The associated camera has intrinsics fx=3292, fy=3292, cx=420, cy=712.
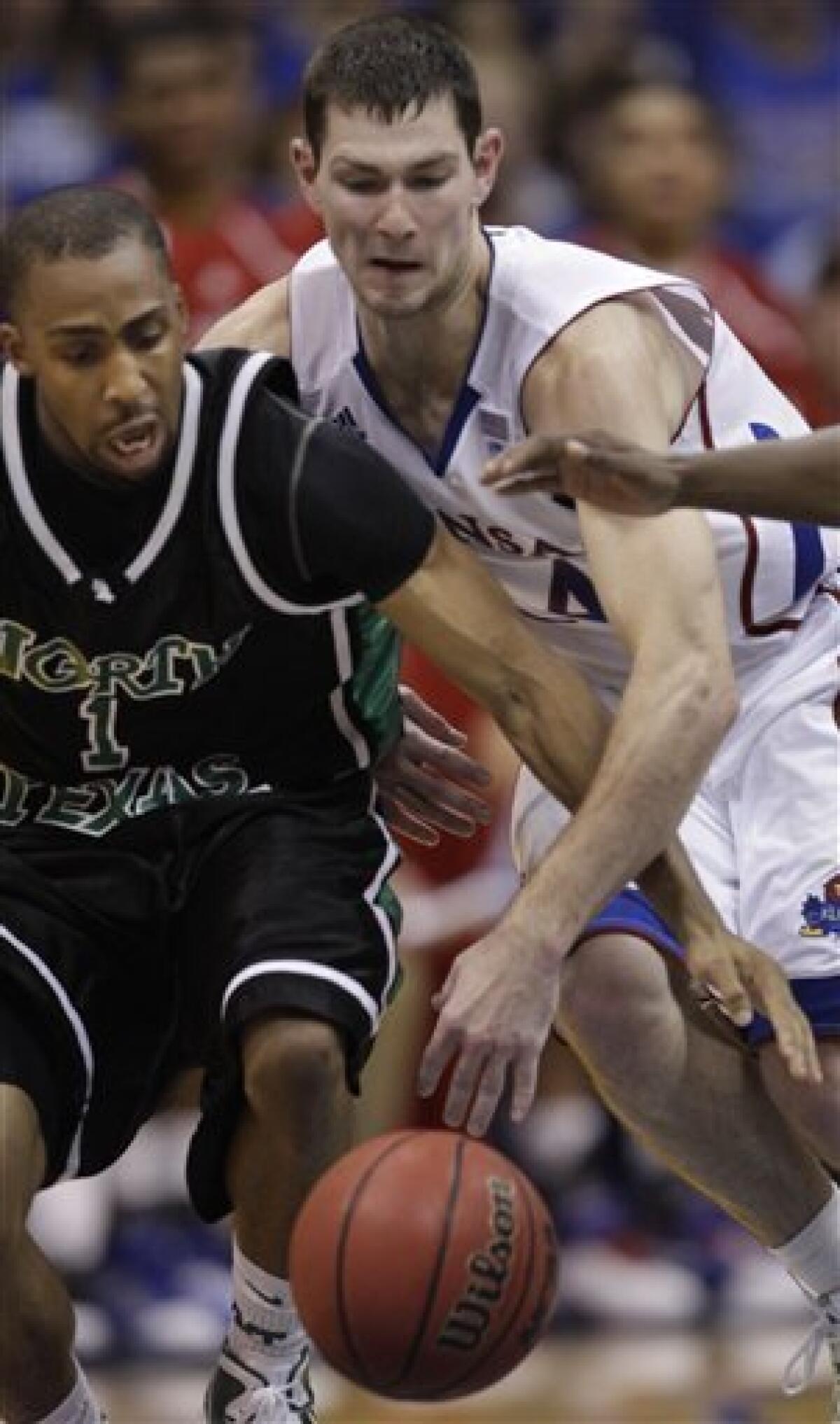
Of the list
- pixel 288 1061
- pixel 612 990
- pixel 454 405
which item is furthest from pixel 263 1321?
pixel 454 405

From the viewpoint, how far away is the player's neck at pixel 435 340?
18.4 ft

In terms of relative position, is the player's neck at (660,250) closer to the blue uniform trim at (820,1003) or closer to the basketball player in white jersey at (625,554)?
the basketball player in white jersey at (625,554)

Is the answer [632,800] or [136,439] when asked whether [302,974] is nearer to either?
[632,800]

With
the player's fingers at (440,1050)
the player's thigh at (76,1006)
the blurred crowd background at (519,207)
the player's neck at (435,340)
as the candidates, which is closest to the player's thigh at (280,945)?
the player's thigh at (76,1006)

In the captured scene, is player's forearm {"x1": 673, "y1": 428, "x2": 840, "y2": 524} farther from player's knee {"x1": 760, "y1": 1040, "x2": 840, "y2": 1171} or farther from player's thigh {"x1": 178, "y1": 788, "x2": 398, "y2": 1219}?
player's knee {"x1": 760, "y1": 1040, "x2": 840, "y2": 1171}

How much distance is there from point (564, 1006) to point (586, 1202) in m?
2.73

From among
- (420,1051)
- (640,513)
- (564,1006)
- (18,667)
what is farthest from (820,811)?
(420,1051)

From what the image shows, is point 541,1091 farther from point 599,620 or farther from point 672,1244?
point 599,620

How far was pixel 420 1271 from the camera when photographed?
483cm

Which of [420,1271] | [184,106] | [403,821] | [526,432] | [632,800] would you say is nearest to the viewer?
[420,1271]

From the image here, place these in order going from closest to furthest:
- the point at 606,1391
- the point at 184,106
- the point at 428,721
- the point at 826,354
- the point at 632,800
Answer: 1. the point at 632,800
2. the point at 428,721
3. the point at 606,1391
4. the point at 184,106
5. the point at 826,354

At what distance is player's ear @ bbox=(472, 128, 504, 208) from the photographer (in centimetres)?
556

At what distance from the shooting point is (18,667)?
527 cm

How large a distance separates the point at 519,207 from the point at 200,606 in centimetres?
371
